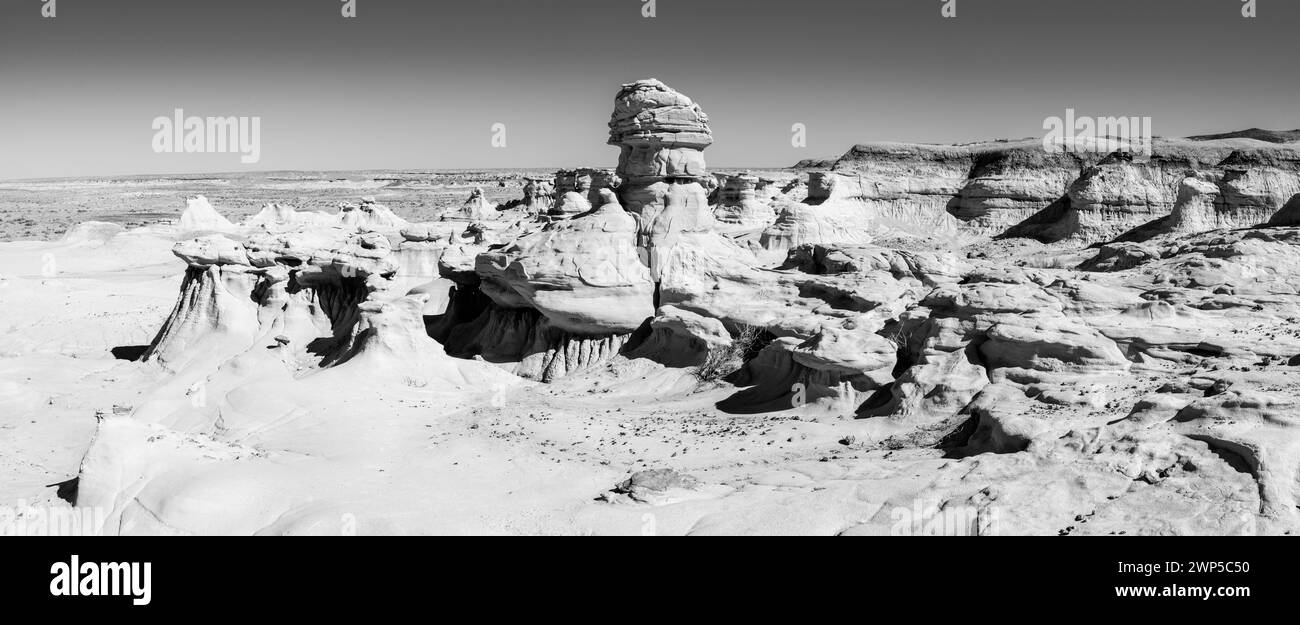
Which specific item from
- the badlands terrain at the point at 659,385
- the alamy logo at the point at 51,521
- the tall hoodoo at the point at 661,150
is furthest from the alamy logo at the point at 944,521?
the tall hoodoo at the point at 661,150

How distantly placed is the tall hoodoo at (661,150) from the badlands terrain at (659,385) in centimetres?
6

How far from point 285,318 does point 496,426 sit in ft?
21.5

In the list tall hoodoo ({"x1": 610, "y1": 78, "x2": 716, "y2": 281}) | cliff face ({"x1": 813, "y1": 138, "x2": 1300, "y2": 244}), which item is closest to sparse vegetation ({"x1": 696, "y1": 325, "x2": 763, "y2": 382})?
tall hoodoo ({"x1": 610, "y1": 78, "x2": 716, "y2": 281})

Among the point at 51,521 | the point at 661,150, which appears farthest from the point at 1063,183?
the point at 51,521

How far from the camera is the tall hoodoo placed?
19844 mm

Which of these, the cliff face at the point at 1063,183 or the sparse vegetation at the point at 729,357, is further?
the cliff face at the point at 1063,183

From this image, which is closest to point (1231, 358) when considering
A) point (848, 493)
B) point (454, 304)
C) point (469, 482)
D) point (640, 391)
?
point (848, 493)

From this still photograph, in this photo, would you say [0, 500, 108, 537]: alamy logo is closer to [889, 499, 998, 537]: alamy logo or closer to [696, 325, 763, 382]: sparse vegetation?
[889, 499, 998, 537]: alamy logo

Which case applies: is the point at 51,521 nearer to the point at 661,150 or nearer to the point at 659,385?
the point at 659,385

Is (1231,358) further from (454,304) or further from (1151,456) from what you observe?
(454,304)

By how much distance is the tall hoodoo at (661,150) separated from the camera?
65.1ft

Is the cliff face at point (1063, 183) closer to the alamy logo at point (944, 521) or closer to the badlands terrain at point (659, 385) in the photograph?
the badlands terrain at point (659, 385)

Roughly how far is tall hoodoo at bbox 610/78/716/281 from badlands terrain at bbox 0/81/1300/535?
6 centimetres

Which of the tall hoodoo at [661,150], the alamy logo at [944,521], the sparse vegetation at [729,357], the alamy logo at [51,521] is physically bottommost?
the alamy logo at [51,521]
